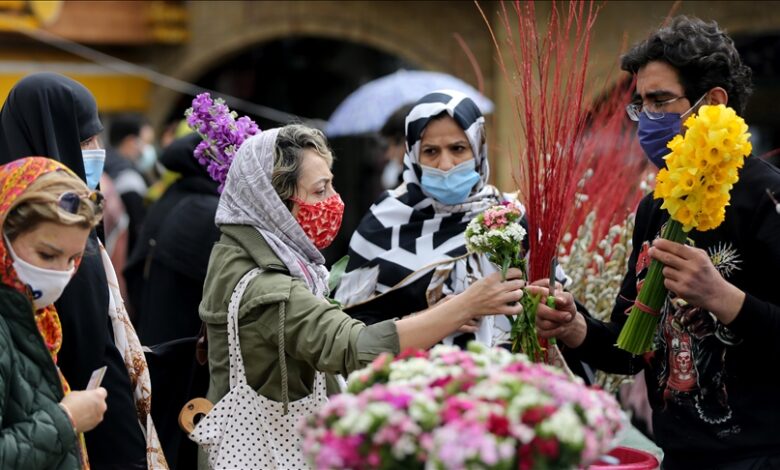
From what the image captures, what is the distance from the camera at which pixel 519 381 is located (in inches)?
84.0

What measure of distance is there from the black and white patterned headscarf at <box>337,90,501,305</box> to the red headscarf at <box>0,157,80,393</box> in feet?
4.19

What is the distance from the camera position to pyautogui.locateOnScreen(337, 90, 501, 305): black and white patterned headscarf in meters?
3.90

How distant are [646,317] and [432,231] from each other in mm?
1023

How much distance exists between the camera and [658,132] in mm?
3256

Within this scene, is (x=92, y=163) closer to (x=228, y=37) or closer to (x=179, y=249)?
(x=179, y=249)

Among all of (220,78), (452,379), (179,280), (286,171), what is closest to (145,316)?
(179,280)

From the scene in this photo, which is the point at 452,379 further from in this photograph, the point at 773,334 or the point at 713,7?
the point at 713,7

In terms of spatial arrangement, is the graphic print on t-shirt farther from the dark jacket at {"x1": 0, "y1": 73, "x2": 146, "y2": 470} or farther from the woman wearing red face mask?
the dark jacket at {"x1": 0, "y1": 73, "x2": 146, "y2": 470}

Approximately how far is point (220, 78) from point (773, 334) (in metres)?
12.6

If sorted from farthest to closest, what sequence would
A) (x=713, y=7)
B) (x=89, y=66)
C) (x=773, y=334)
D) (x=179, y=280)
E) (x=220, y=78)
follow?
(x=220, y=78), (x=89, y=66), (x=713, y=7), (x=179, y=280), (x=773, y=334)

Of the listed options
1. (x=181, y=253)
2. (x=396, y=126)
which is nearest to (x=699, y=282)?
(x=181, y=253)

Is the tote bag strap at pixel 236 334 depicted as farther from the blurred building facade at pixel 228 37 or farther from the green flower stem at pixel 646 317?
the blurred building facade at pixel 228 37

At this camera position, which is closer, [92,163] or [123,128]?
[92,163]

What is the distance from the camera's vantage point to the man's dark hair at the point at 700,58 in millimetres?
3223
